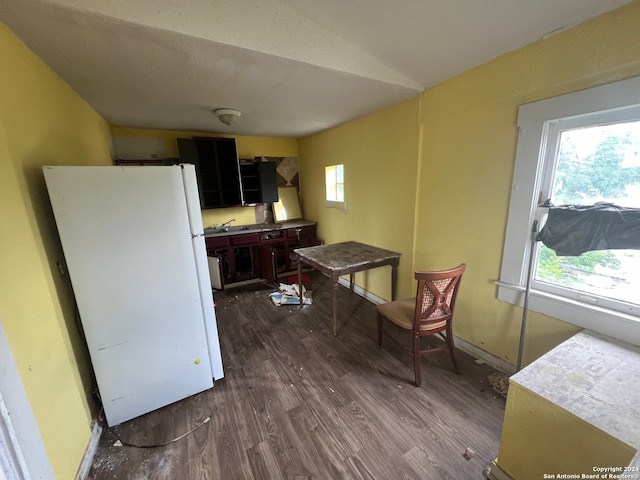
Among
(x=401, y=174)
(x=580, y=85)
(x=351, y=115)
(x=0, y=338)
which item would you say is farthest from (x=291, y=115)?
(x=0, y=338)

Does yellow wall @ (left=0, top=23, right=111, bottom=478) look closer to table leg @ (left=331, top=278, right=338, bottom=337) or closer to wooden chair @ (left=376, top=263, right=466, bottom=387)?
table leg @ (left=331, top=278, right=338, bottom=337)

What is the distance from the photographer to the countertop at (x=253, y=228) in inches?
141

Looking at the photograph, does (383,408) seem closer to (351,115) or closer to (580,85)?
(580,85)

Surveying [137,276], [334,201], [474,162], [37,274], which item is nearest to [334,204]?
[334,201]

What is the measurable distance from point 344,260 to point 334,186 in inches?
61.8

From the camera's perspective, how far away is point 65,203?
51.6 inches

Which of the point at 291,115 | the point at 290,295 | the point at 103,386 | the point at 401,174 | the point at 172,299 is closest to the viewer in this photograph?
the point at 103,386

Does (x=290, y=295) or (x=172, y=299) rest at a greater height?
(x=172, y=299)

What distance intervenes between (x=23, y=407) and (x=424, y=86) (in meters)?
3.03

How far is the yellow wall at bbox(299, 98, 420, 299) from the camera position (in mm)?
2533

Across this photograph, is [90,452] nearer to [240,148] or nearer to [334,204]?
[334,204]

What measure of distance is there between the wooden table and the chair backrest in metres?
0.81

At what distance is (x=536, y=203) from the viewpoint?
5.46 feet

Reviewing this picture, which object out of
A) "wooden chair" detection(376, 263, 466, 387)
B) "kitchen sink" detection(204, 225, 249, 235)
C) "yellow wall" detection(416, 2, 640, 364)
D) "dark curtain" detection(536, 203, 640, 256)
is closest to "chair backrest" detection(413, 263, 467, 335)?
"wooden chair" detection(376, 263, 466, 387)
